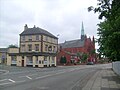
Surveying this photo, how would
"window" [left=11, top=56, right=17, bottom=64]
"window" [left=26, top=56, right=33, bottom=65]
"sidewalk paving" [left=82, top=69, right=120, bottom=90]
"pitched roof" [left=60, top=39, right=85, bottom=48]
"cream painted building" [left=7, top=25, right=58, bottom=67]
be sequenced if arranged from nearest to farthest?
1. "sidewalk paving" [left=82, top=69, right=120, bottom=90]
2. "cream painted building" [left=7, top=25, right=58, bottom=67]
3. "window" [left=26, top=56, right=33, bottom=65]
4. "window" [left=11, top=56, right=17, bottom=64]
5. "pitched roof" [left=60, top=39, right=85, bottom=48]

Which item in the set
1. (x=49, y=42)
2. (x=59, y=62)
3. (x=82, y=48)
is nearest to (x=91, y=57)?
(x=82, y=48)

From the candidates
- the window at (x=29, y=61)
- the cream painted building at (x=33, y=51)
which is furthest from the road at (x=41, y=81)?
the window at (x=29, y=61)

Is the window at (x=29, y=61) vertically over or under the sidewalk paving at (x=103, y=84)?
over

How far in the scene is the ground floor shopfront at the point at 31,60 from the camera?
79.6 metres

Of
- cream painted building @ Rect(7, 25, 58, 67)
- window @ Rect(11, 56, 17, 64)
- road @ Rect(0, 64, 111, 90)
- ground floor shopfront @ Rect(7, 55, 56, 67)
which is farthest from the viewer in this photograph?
window @ Rect(11, 56, 17, 64)

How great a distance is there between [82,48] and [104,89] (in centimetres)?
13005

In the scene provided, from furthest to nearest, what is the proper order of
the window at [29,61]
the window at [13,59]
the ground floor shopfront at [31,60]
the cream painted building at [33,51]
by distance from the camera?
the window at [13,59], the window at [29,61], the cream painted building at [33,51], the ground floor shopfront at [31,60]

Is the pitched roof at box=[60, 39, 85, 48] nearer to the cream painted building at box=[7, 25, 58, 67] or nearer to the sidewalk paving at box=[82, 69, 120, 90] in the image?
the cream painted building at box=[7, 25, 58, 67]

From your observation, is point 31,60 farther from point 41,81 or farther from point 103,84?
point 103,84

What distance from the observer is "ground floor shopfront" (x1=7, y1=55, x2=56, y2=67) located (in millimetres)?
79562

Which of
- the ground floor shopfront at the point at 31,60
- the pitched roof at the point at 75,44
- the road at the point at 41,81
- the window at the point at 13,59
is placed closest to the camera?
the road at the point at 41,81

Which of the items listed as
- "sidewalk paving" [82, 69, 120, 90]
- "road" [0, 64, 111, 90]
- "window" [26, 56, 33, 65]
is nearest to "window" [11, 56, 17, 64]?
"window" [26, 56, 33, 65]

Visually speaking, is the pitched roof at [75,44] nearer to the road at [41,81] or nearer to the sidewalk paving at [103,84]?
the road at [41,81]

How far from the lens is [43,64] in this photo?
8056 centimetres
